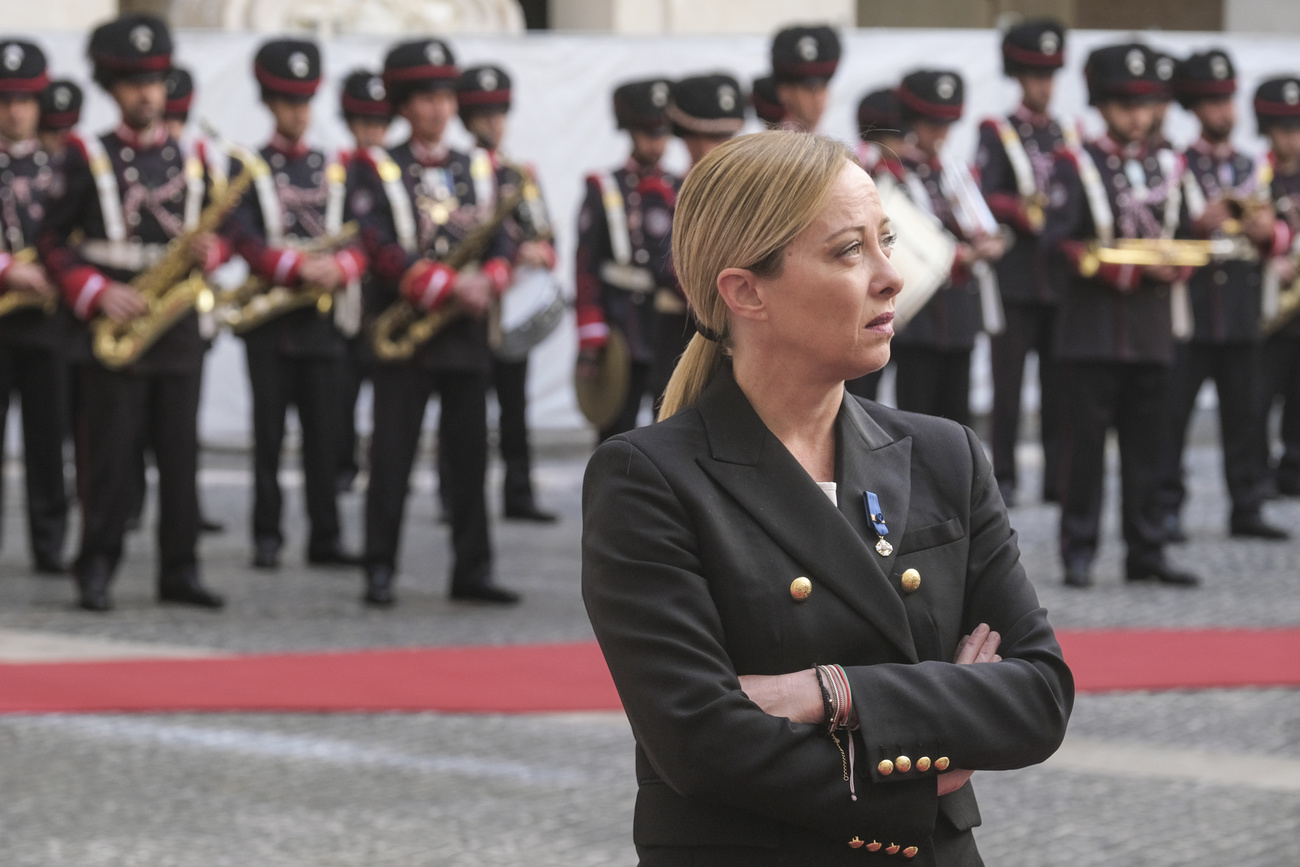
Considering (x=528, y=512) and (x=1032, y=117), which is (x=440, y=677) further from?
(x=1032, y=117)

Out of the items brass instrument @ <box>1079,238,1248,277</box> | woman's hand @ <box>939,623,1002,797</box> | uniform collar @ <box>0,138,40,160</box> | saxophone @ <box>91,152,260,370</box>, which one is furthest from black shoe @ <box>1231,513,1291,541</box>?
woman's hand @ <box>939,623,1002,797</box>

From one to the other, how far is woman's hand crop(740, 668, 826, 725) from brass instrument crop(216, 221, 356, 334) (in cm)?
668

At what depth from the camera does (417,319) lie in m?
7.80

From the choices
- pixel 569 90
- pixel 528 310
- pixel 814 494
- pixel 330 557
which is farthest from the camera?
pixel 569 90

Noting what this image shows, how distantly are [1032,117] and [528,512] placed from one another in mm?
3404

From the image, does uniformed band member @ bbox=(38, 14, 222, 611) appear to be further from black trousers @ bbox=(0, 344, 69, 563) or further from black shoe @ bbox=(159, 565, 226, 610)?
black trousers @ bbox=(0, 344, 69, 563)

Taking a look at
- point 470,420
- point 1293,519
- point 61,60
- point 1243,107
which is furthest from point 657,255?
point 1243,107

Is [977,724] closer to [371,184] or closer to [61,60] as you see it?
[371,184]

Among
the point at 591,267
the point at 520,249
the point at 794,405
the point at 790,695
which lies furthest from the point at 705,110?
the point at 790,695

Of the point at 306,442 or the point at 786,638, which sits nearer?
the point at 786,638

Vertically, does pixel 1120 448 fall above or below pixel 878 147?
below

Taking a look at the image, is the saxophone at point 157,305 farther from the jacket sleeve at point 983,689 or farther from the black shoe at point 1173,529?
the jacket sleeve at point 983,689

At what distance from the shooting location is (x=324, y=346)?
8.95 meters

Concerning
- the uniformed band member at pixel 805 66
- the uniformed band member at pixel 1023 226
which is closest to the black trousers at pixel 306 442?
the uniformed band member at pixel 805 66
